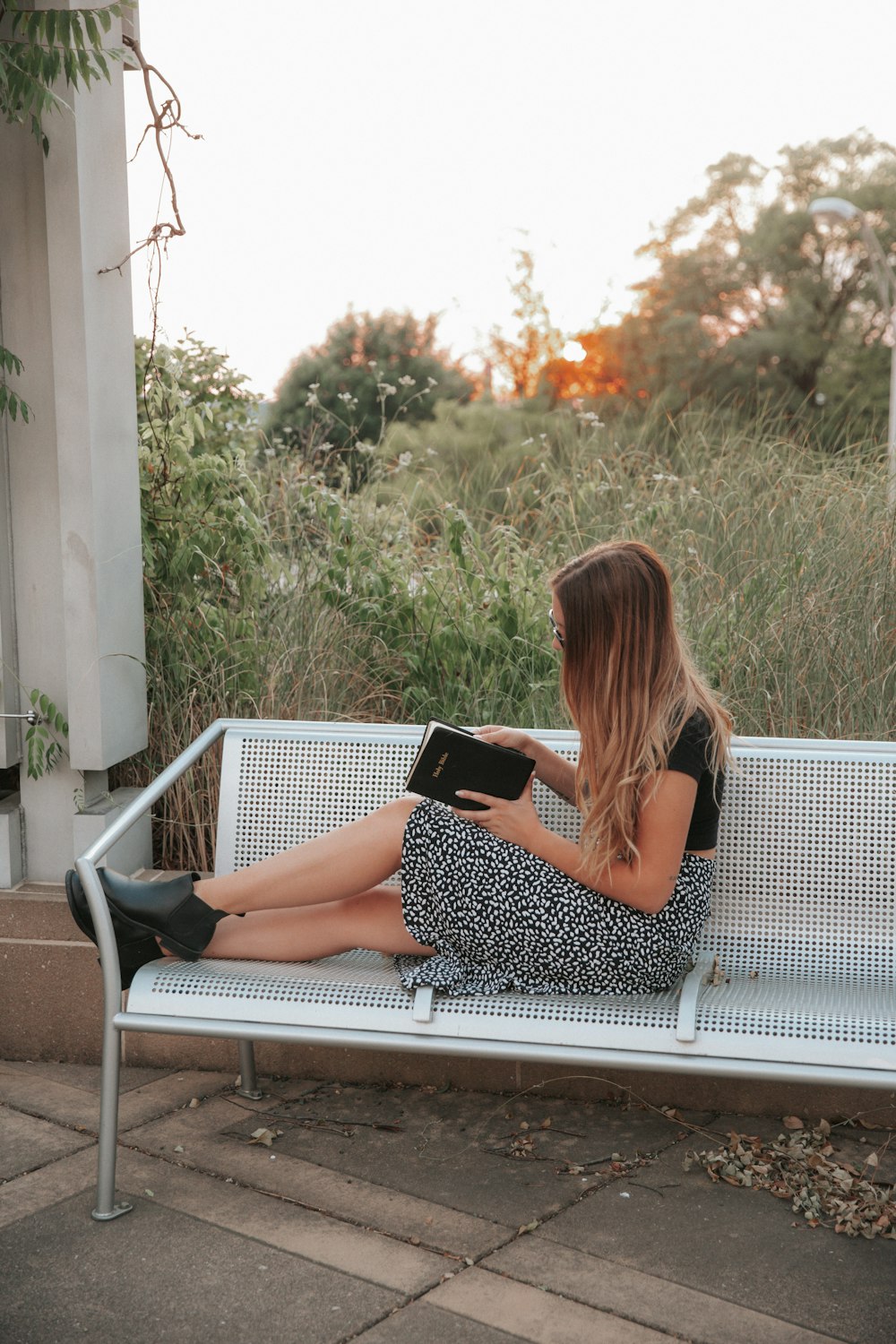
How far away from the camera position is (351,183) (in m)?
25.5

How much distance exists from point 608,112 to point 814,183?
9.03 m

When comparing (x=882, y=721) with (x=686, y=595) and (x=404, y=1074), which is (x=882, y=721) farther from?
(x=404, y=1074)

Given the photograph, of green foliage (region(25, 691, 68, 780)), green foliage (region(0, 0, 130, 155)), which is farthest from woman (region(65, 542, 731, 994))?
green foliage (region(0, 0, 130, 155))

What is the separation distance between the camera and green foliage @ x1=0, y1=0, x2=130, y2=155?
9.63ft

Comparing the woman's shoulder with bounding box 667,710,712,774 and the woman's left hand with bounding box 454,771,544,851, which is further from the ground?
the woman's shoulder with bounding box 667,710,712,774

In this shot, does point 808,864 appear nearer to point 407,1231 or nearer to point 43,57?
point 407,1231

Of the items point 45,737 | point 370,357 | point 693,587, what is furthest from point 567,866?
point 370,357

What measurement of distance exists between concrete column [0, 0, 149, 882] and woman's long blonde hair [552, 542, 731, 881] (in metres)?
1.46

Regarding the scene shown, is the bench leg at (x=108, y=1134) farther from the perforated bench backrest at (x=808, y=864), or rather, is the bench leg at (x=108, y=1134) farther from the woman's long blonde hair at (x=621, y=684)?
the perforated bench backrest at (x=808, y=864)

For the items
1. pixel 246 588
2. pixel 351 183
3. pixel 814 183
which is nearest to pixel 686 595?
pixel 246 588

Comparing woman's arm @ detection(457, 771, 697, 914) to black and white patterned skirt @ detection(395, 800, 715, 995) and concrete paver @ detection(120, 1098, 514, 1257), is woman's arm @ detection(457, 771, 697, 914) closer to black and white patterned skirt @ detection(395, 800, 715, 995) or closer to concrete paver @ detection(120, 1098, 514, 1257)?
black and white patterned skirt @ detection(395, 800, 715, 995)

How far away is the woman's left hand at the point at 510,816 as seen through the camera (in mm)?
2451

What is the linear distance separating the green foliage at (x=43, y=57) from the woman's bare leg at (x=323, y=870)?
1827 mm

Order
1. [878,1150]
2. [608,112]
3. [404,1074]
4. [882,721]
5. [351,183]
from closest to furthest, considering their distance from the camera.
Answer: [878,1150] < [404,1074] < [882,721] < [351,183] < [608,112]
